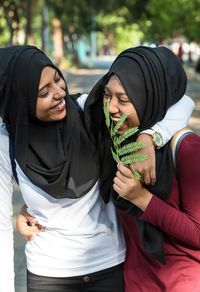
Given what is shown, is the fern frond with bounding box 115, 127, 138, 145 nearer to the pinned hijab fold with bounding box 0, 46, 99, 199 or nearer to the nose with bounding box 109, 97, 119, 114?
the nose with bounding box 109, 97, 119, 114

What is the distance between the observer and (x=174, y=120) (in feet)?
6.36

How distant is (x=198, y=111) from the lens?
1490cm

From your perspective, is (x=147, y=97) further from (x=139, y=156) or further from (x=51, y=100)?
(x=51, y=100)

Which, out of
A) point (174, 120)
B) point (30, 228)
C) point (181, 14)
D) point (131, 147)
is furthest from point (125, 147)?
point (181, 14)

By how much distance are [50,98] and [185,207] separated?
1.96ft

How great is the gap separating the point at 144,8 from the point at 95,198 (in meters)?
40.9

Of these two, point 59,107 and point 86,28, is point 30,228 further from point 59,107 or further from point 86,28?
point 86,28

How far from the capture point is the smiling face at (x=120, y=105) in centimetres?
191

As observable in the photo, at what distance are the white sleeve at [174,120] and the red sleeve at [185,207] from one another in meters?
0.06

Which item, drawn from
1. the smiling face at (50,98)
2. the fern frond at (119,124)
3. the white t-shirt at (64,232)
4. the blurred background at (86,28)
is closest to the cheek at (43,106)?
the smiling face at (50,98)

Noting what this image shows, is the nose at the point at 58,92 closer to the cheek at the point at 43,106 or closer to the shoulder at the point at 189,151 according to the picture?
the cheek at the point at 43,106

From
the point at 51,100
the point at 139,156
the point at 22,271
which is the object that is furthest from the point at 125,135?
the point at 22,271

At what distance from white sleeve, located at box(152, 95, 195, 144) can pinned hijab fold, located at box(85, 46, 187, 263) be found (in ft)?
0.08

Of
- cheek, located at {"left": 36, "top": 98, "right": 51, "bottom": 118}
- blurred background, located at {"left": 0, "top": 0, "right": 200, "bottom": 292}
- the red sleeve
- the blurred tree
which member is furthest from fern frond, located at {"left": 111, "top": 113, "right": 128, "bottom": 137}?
the blurred tree
